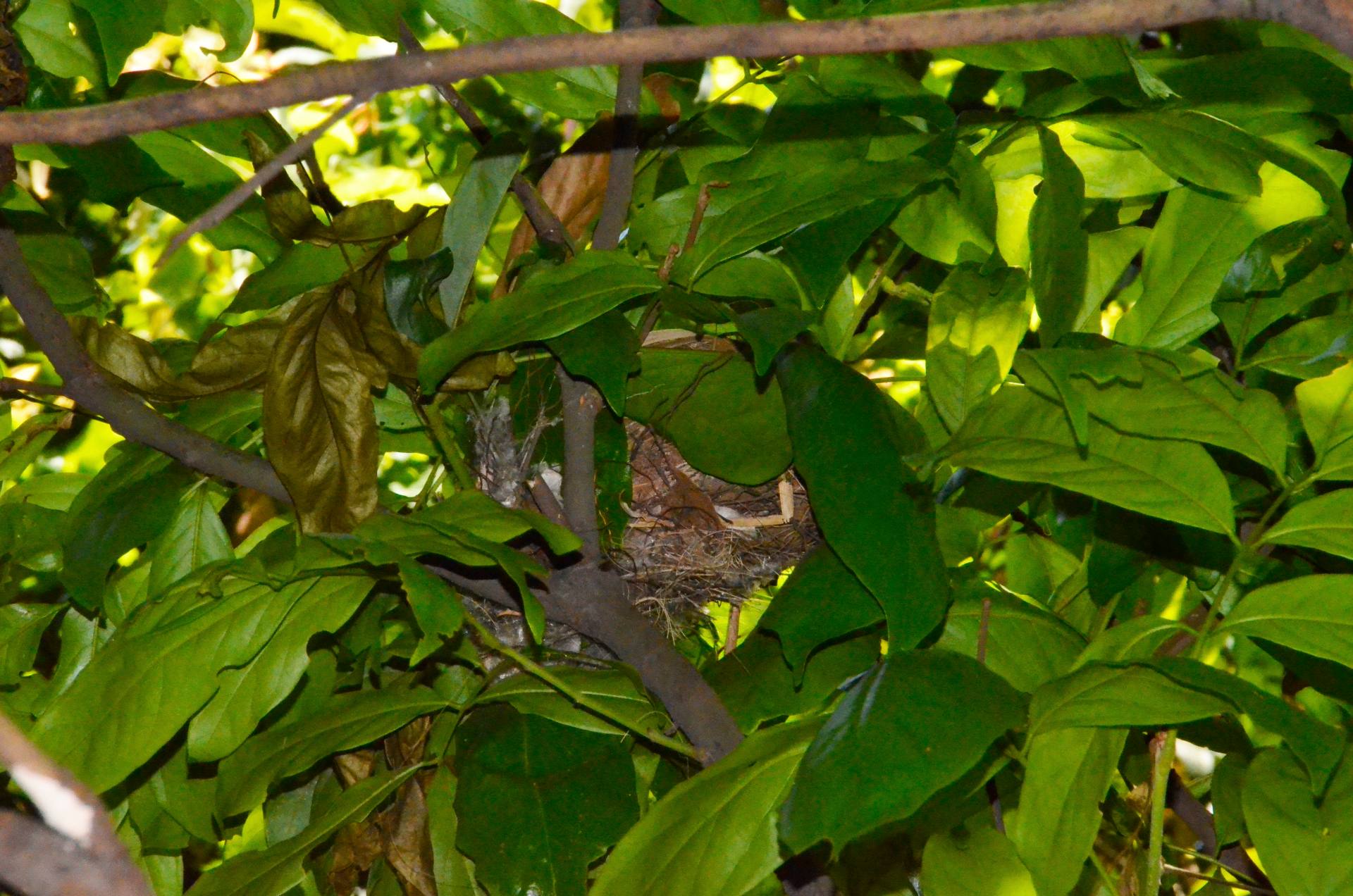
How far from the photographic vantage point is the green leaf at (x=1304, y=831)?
0.52 meters

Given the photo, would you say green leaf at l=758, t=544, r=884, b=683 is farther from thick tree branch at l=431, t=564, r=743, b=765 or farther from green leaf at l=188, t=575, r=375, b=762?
green leaf at l=188, t=575, r=375, b=762

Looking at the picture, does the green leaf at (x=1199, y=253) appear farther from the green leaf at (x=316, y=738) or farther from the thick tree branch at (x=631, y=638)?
the green leaf at (x=316, y=738)

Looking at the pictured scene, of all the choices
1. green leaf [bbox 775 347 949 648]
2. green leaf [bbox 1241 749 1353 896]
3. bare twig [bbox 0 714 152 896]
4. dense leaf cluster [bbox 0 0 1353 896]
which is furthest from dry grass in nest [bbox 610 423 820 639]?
bare twig [bbox 0 714 152 896]

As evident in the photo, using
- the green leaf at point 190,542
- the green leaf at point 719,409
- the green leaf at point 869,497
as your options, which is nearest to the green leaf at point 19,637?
the green leaf at point 190,542

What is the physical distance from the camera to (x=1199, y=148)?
66 centimetres

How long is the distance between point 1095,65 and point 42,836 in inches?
23.3

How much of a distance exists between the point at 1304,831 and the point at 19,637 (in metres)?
0.77

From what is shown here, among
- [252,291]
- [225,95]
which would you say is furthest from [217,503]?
[225,95]

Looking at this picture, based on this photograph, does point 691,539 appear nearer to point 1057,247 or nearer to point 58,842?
point 1057,247

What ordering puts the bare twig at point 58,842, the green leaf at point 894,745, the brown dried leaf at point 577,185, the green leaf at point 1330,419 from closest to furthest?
the bare twig at point 58,842 → the green leaf at point 894,745 → the green leaf at point 1330,419 → the brown dried leaf at point 577,185

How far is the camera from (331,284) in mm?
726

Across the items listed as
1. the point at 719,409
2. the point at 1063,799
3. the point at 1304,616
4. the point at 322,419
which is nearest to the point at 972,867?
the point at 1063,799

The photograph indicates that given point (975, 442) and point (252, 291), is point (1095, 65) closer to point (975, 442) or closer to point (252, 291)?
point (975, 442)

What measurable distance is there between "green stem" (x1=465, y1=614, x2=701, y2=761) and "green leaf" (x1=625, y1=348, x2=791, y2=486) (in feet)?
0.56
